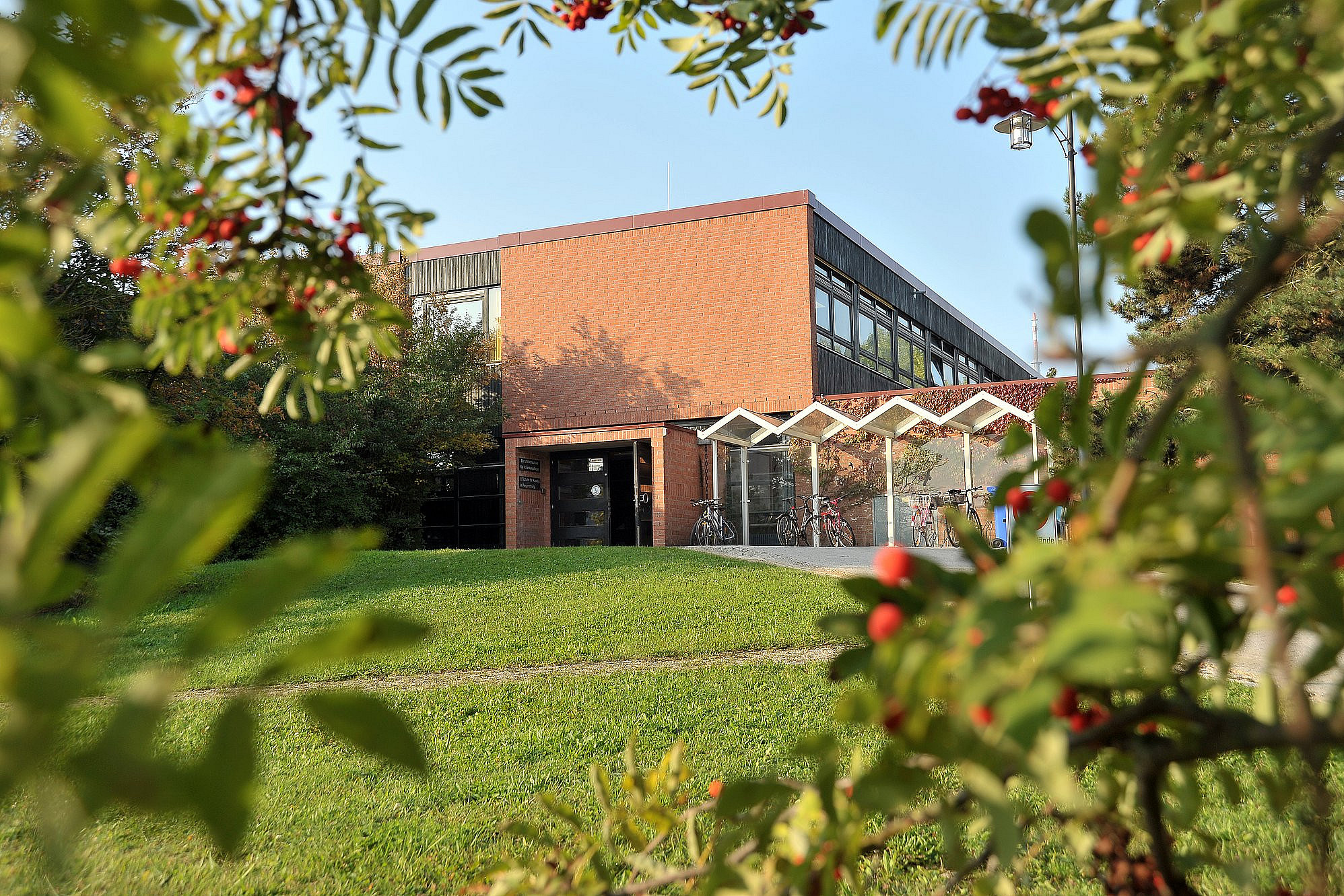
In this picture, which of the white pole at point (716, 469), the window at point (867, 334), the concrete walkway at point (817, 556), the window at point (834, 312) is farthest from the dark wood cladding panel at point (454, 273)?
the concrete walkway at point (817, 556)

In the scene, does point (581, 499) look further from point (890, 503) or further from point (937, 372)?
point (937, 372)

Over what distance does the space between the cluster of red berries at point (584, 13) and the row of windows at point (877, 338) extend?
1656 centimetres

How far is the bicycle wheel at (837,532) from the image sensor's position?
682 inches

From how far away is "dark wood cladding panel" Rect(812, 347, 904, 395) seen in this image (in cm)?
1844

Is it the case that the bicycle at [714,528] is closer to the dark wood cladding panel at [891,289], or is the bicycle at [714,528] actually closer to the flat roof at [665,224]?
the dark wood cladding panel at [891,289]

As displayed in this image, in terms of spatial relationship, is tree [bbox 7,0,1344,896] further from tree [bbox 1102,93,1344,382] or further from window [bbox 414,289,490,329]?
window [bbox 414,289,490,329]

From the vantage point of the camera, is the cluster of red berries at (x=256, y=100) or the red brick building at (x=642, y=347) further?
the red brick building at (x=642, y=347)

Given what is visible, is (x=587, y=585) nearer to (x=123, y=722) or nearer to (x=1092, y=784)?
(x=1092, y=784)

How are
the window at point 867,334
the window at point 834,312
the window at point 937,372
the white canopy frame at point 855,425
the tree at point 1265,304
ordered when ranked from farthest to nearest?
1. the window at point 937,372
2. the window at point 867,334
3. the window at point 834,312
4. the white canopy frame at point 855,425
5. the tree at point 1265,304

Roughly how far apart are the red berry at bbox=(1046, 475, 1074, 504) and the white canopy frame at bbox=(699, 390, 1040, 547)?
15.3 m

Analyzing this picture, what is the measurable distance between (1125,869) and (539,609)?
823 cm

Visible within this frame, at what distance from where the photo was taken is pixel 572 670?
22.5ft

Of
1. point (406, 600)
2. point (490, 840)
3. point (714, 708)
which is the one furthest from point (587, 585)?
point (490, 840)

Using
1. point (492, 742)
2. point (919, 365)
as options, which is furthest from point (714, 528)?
point (492, 742)
